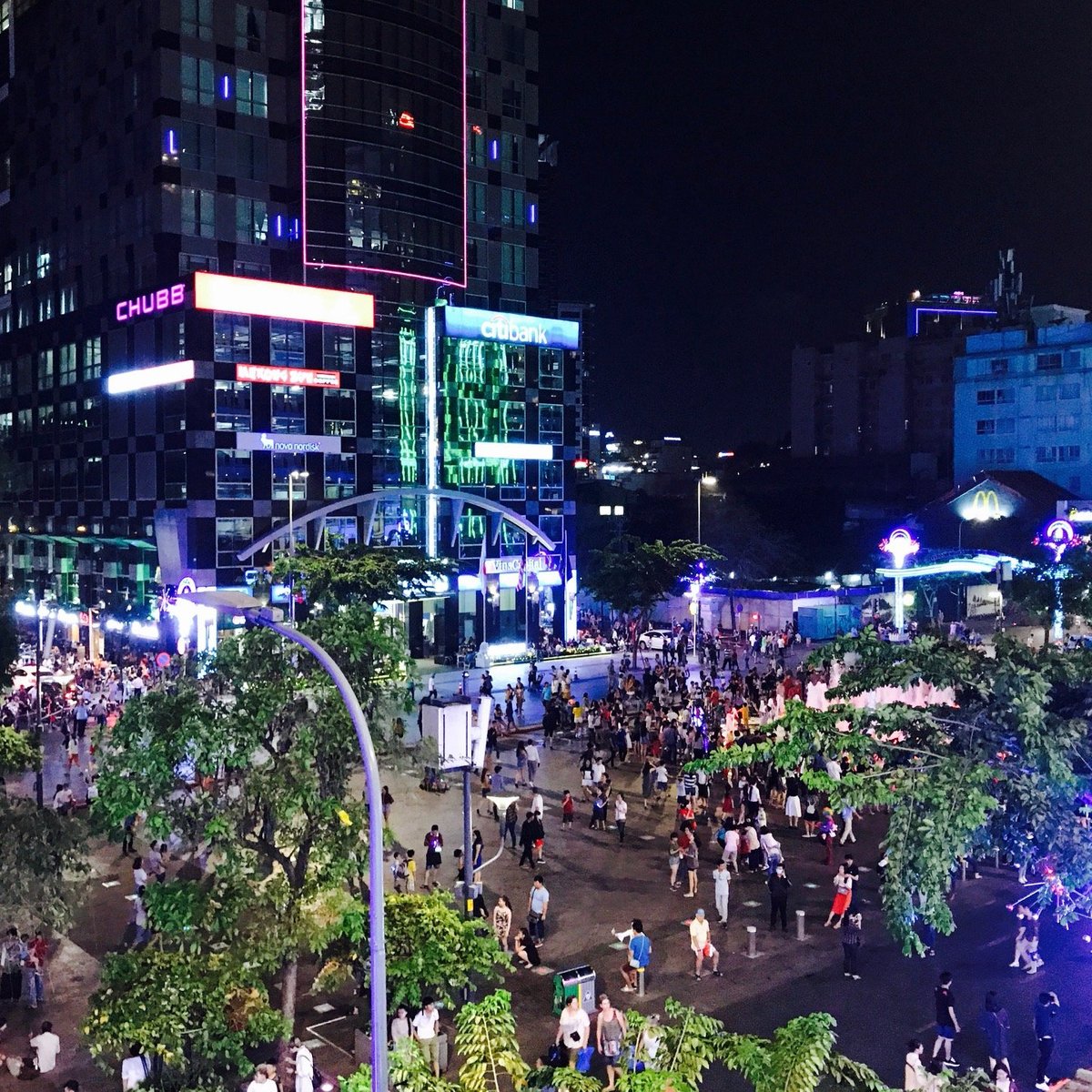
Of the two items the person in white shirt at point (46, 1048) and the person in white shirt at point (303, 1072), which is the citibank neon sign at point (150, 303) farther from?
the person in white shirt at point (303, 1072)

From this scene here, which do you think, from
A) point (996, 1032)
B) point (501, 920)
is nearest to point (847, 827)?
point (501, 920)

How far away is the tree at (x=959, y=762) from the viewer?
35.9ft

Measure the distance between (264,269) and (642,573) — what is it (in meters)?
23.0

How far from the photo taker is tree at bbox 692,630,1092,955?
10953mm

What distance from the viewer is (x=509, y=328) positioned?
58.7 m

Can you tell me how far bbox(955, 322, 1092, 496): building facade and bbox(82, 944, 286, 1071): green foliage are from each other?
266 feet

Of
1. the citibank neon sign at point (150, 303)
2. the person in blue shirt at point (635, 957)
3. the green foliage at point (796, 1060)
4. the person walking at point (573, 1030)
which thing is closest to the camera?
the green foliage at point (796, 1060)

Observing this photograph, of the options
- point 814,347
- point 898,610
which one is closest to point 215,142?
point 898,610

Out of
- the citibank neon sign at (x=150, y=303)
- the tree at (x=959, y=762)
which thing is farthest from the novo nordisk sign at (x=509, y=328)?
the tree at (x=959, y=762)

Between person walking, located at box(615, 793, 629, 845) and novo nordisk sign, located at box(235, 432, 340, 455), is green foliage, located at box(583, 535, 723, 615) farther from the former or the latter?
person walking, located at box(615, 793, 629, 845)

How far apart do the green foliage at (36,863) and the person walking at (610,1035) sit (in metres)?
6.57

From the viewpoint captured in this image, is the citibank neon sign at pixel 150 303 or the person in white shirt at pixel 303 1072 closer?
the person in white shirt at pixel 303 1072

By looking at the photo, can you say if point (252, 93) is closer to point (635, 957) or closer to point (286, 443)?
Result: point (286, 443)

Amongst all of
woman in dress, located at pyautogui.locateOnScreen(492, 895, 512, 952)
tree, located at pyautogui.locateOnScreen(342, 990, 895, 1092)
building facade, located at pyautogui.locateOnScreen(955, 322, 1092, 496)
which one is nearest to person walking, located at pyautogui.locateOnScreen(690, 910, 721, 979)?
woman in dress, located at pyautogui.locateOnScreen(492, 895, 512, 952)
